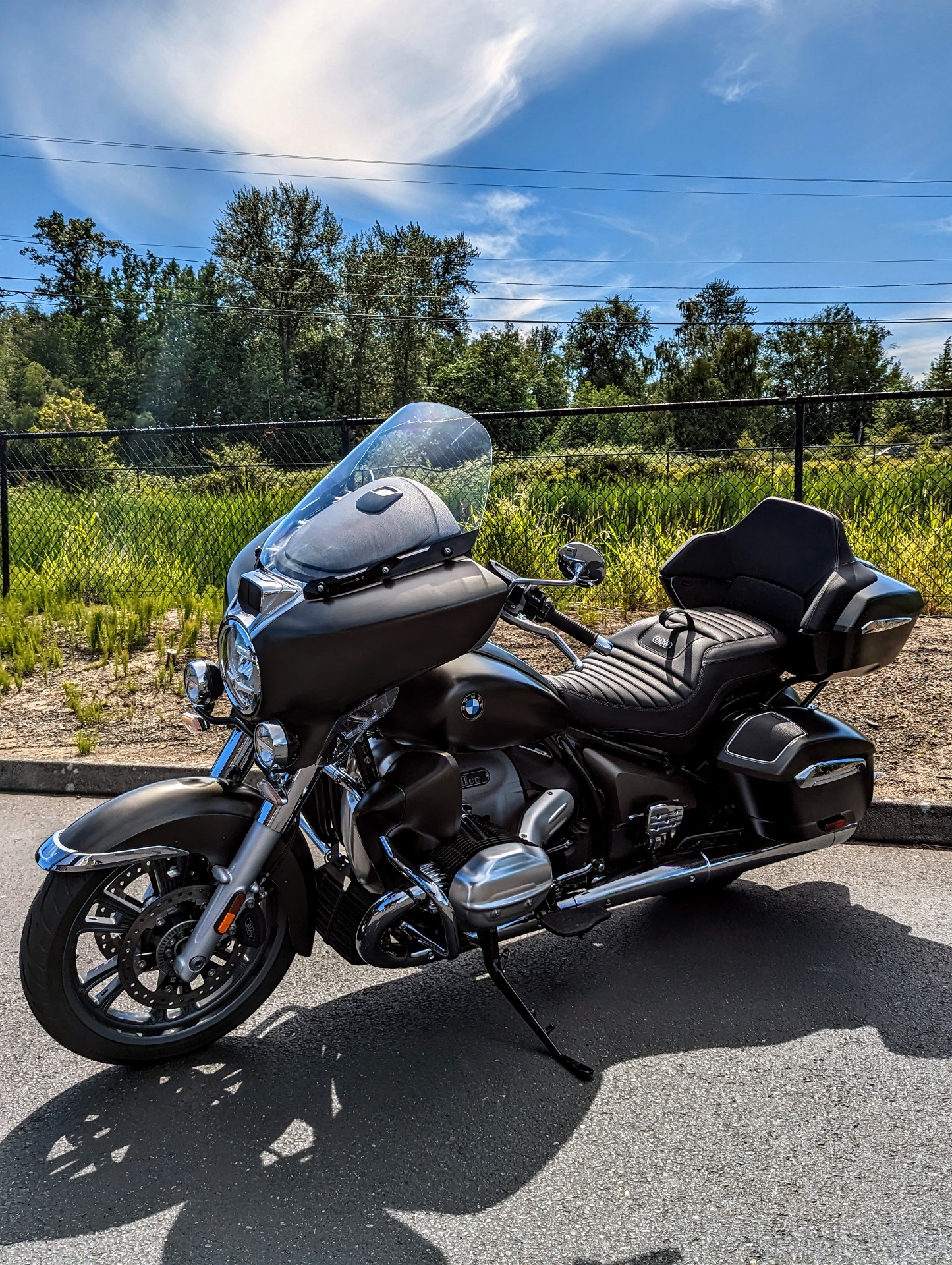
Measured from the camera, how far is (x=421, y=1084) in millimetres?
2469

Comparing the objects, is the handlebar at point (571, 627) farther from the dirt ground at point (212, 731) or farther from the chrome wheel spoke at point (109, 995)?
the dirt ground at point (212, 731)

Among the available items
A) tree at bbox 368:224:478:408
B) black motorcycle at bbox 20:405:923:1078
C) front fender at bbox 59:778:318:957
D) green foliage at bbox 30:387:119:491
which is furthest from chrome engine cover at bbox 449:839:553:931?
tree at bbox 368:224:478:408

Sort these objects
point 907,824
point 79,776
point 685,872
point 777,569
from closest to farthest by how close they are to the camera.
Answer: point 685,872 → point 777,569 → point 907,824 → point 79,776

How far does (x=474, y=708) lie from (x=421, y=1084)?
100 centimetres

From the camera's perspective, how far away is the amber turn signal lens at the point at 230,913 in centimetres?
238

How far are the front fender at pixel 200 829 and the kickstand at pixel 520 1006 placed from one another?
18.9 inches

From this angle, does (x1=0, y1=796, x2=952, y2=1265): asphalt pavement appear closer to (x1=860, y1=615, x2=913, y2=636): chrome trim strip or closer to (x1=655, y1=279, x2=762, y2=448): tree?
(x1=860, y1=615, x2=913, y2=636): chrome trim strip

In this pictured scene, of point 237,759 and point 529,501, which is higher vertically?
point 529,501

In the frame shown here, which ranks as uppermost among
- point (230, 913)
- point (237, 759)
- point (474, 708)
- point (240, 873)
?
point (474, 708)

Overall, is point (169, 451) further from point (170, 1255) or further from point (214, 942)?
point (170, 1255)

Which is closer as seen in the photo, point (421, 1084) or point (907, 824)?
point (421, 1084)

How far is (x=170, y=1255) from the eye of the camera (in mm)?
1906

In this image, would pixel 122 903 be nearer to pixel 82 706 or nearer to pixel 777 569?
pixel 777 569

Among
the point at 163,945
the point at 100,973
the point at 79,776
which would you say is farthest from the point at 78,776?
the point at 163,945
